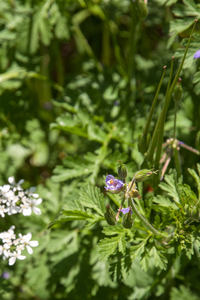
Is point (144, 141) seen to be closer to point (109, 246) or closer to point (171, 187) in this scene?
point (171, 187)

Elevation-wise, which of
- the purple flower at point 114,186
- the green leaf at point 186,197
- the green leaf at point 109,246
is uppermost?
the purple flower at point 114,186

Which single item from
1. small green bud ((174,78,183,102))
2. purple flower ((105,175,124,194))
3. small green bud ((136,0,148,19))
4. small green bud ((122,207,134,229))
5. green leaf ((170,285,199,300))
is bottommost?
green leaf ((170,285,199,300))

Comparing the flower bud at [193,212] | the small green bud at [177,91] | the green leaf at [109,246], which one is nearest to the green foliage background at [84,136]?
the green leaf at [109,246]

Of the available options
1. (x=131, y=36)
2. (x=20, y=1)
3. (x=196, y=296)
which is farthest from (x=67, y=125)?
(x=196, y=296)

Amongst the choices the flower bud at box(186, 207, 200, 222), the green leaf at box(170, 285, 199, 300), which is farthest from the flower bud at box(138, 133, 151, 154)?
the green leaf at box(170, 285, 199, 300)

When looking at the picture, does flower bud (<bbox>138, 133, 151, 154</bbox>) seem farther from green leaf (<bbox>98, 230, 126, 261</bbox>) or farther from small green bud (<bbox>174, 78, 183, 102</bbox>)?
green leaf (<bbox>98, 230, 126, 261</bbox>)

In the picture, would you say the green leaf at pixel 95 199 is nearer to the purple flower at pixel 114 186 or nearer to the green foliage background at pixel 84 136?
the green foliage background at pixel 84 136

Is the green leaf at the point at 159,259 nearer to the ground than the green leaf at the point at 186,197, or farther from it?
nearer to the ground

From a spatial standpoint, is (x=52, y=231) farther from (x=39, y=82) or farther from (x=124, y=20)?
(x=124, y=20)
